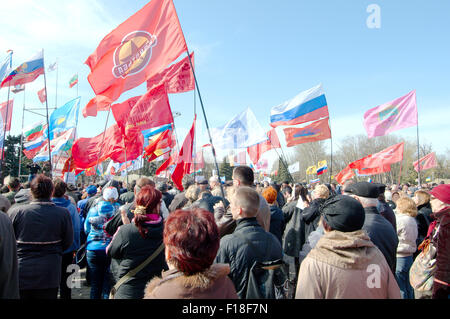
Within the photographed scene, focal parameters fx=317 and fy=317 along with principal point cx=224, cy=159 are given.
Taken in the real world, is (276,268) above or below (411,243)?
above

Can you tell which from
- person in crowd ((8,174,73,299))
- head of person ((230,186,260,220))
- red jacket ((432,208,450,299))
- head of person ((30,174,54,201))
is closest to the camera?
red jacket ((432,208,450,299))

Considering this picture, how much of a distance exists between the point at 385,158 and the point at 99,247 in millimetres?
11940

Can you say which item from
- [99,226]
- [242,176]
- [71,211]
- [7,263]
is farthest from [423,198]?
[7,263]

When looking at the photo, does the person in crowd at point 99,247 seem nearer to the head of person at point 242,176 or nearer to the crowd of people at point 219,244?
the crowd of people at point 219,244

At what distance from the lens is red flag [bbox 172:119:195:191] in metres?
6.95

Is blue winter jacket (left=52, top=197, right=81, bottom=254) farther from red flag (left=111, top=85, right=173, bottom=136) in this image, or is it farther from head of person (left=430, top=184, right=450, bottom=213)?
head of person (left=430, top=184, right=450, bottom=213)

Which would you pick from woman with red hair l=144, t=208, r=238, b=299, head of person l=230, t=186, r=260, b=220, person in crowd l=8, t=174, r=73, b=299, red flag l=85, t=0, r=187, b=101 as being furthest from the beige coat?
red flag l=85, t=0, r=187, b=101

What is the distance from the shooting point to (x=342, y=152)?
80.2 m

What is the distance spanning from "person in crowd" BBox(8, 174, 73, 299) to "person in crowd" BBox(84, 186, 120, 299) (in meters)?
0.94

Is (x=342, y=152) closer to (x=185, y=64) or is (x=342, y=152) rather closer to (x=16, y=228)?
(x=185, y=64)

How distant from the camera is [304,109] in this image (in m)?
11.3

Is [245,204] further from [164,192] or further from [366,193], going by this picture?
[164,192]
